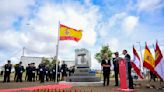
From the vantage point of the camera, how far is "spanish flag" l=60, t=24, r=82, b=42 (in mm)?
23016

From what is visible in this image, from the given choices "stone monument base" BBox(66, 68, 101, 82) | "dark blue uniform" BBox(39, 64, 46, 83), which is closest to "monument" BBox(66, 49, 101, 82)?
"stone monument base" BBox(66, 68, 101, 82)

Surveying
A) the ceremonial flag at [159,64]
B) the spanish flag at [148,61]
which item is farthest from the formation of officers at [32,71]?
the ceremonial flag at [159,64]

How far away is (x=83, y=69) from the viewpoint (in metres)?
20.9

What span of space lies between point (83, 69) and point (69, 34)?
12.4 ft

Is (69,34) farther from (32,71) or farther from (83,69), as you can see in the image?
(32,71)

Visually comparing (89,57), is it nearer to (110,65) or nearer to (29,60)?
(110,65)

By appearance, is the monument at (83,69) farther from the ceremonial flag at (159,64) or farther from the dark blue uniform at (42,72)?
the ceremonial flag at (159,64)

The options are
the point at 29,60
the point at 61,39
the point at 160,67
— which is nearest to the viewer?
the point at 160,67

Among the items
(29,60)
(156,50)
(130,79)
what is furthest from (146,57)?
(29,60)

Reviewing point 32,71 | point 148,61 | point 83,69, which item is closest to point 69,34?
point 83,69

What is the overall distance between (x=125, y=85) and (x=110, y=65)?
406 centimetres

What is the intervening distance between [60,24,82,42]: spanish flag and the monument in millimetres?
1396

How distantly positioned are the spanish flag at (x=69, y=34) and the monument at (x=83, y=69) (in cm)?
140

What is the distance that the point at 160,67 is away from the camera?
14.8 m
